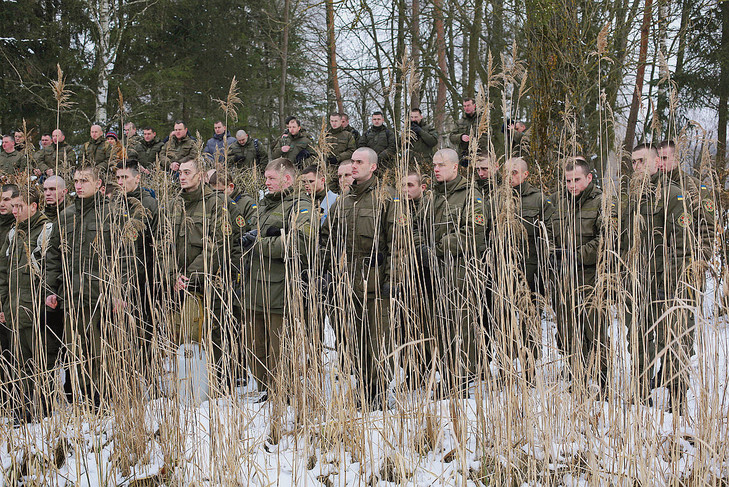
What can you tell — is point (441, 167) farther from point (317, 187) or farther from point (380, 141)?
point (380, 141)

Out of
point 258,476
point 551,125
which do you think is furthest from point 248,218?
point 551,125

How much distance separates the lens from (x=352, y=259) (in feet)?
8.02

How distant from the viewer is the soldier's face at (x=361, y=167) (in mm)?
3395

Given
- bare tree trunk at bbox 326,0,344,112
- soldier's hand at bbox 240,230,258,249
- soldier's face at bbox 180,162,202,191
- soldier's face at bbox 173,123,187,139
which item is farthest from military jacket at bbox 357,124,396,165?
soldier's hand at bbox 240,230,258,249

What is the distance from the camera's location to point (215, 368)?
2.28 metres

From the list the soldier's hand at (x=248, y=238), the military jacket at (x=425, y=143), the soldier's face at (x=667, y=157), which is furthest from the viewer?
the military jacket at (x=425, y=143)

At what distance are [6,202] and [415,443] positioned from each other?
3.03m

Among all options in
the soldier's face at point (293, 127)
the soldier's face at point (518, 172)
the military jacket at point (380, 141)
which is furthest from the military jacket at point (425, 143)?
the soldier's face at point (518, 172)

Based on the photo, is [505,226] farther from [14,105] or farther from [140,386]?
[14,105]

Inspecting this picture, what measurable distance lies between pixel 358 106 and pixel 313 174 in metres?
12.4

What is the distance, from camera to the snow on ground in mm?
2021

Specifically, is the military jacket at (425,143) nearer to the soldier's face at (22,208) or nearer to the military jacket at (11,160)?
the soldier's face at (22,208)

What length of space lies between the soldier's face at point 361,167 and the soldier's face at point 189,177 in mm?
1133

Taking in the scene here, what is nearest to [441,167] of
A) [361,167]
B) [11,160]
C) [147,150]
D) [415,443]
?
[361,167]
